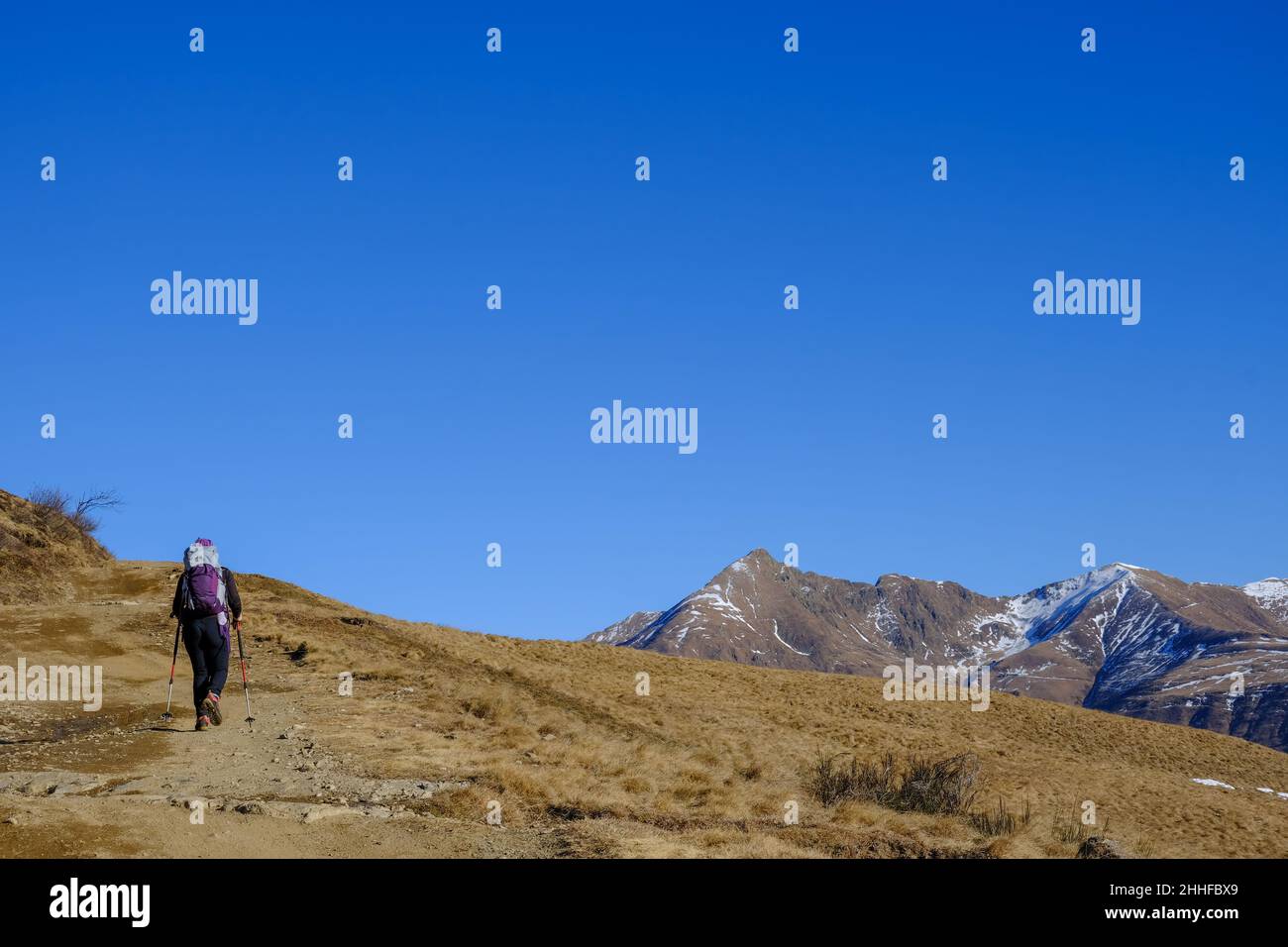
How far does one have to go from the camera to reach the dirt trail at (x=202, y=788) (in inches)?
388

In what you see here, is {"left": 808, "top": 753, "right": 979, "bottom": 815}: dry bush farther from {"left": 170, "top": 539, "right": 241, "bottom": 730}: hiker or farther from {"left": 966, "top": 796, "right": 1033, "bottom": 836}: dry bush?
{"left": 170, "top": 539, "right": 241, "bottom": 730}: hiker

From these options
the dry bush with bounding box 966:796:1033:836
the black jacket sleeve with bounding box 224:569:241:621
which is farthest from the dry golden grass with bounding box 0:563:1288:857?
the black jacket sleeve with bounding box 224:569:241:621

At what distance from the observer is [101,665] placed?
2544cm

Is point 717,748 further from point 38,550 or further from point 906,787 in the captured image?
point 38,550

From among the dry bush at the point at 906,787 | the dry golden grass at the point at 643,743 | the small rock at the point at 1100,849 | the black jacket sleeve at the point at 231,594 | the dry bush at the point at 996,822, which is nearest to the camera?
the dry golden grass at the point at 643,743

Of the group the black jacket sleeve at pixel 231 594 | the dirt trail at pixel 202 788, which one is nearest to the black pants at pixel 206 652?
the black jacket sleeve at pixel 231 594

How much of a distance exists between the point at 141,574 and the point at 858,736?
2407 centimetres

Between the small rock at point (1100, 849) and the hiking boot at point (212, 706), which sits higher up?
the hiking boot at point (212, 706)

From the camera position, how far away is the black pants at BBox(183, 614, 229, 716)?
15.6m

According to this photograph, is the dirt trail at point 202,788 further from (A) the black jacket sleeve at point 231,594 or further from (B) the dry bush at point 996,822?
(B) the dry bush at point 996,822

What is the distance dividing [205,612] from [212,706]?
1.68 meters

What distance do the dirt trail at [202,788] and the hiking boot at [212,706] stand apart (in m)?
0.22
